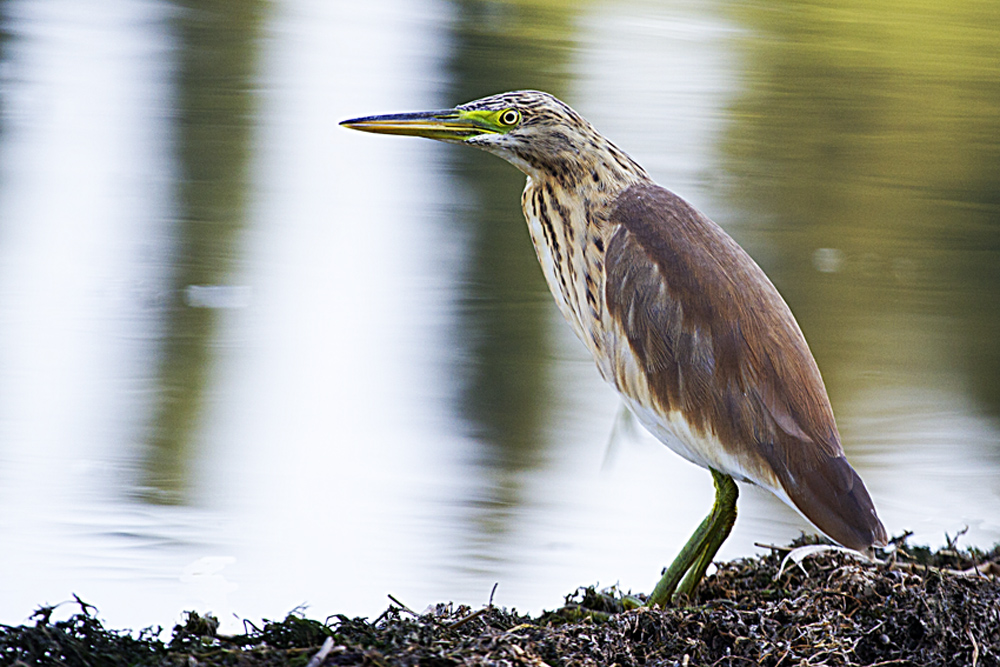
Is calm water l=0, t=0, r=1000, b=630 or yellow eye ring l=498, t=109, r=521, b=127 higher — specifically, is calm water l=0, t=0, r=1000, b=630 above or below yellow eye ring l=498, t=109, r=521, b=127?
below

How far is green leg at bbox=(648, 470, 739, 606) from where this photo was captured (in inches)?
76.8

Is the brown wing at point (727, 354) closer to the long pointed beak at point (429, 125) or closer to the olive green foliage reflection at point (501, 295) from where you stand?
the long pointed beak at point (429, 125)

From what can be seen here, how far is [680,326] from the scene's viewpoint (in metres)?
1.96

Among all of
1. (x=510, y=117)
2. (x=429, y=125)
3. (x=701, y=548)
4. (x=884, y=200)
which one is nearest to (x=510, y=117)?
(x=510, y=117)

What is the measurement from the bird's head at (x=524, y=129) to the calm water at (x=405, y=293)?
2.95ft

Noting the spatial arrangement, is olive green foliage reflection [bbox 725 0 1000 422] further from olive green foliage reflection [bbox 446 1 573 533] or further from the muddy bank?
the muddy bank

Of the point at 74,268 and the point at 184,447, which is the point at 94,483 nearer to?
the point at 184,447

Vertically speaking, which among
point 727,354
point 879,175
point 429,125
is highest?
point 429,125

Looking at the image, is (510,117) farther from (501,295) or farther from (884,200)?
(884,200)

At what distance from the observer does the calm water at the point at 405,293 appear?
2832 mm

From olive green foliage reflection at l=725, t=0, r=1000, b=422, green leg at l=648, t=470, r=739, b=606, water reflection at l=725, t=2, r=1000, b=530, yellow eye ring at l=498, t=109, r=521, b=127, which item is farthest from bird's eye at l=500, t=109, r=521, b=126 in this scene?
olive green foliage reflection at l=725, t=0, r=1000, b=422

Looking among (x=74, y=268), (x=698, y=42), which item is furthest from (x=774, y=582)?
(x=698, y=42)

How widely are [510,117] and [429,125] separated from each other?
0.14m

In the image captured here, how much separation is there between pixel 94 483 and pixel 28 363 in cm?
101
